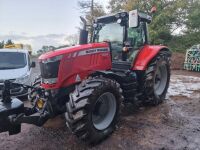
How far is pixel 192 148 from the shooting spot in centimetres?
395

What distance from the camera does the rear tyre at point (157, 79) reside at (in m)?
5.63

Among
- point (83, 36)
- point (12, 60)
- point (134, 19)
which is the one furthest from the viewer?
point (12, 60)

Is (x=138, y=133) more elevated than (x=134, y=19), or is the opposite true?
(x=134, y=19)

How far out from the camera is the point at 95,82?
4.04 meters

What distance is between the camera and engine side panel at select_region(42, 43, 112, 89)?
4.18 meters

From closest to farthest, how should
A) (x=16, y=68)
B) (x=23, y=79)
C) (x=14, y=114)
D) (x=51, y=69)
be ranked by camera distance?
(x=14, y=114)
(x=51, y=69)
(x=23, y=79)
(x=16, y=68)

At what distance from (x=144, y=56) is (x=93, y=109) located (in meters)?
2.27

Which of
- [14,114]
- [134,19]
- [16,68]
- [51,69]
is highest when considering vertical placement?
[134,19]

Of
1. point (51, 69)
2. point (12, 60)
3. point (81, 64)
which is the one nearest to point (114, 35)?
point (81, 64)

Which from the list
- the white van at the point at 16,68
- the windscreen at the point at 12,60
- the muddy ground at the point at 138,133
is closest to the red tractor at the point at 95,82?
the muddy ground at the point at 138,133

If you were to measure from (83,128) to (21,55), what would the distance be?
5.73 m

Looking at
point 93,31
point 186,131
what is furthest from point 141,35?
point 186,131

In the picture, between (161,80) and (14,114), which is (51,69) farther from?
(161,80)

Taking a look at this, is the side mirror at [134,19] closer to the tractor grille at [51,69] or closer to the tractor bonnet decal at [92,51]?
the tractor bonnet decal at [92,51]
